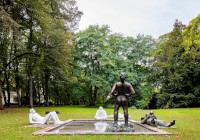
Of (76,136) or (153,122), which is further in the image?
(153,122)

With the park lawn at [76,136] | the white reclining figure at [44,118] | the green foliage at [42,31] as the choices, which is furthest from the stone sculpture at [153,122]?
the green foliage at [42,31]

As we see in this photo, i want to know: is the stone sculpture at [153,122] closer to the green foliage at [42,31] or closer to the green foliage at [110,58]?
the green foliage at [42,31]

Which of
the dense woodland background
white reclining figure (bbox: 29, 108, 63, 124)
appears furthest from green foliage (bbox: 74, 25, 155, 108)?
white reclining figure (bbox: 29, 108, 63, 124)

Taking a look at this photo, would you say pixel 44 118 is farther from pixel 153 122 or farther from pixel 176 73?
pixel 176 73

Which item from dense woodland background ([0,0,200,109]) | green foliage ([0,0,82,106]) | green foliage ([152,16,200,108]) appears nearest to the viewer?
green foliage ([0,0,82,106])

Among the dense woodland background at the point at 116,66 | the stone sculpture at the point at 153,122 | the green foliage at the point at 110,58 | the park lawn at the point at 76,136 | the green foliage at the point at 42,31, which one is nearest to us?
the park lawn at the point at 76,136

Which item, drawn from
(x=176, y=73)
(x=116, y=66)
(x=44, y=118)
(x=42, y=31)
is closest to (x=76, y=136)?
(x=44, y=118)

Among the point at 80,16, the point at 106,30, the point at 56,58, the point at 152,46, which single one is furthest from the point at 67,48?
the point at 152,46

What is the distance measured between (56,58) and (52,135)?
49.7ft

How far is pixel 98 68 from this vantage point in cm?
3406

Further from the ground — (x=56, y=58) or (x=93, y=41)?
(x=93, y=41)

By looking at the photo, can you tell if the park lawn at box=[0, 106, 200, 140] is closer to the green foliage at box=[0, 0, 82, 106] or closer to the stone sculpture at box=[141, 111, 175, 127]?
the stone sculpture at box=[141, 111, 175, 127]

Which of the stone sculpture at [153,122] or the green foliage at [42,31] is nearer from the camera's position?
the stone sculpture at [153,122]

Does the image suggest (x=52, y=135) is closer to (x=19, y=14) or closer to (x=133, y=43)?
(x=19, y=14)
